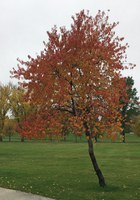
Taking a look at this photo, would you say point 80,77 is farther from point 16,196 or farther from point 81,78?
point 16,196

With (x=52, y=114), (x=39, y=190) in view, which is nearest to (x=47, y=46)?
(x=52, y=114)

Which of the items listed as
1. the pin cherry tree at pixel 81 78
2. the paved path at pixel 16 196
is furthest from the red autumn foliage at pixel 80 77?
the paved path at pixel 16 196

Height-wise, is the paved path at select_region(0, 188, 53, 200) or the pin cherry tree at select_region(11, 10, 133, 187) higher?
the pin cherry tree at select_region(11, 10, 133, 187)

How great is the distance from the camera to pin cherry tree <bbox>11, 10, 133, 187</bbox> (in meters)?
12.4

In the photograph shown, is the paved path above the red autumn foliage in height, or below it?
below

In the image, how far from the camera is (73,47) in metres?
12.7

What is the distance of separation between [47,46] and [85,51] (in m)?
1.72

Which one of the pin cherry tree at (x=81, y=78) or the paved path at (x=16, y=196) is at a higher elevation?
the pin cherry tree at (x=81, y=78)

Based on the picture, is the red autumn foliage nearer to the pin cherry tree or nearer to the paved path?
the pin cherry tree

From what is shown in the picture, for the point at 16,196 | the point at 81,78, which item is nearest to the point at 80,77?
the point at 81,78

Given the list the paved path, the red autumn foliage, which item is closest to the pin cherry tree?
the red autumn foliage

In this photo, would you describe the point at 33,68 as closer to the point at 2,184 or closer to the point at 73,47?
the point at 73,47

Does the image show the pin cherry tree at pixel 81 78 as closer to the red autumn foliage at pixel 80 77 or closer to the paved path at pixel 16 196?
the red autumn foliage at pixel 80 77

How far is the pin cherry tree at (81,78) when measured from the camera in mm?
12359
